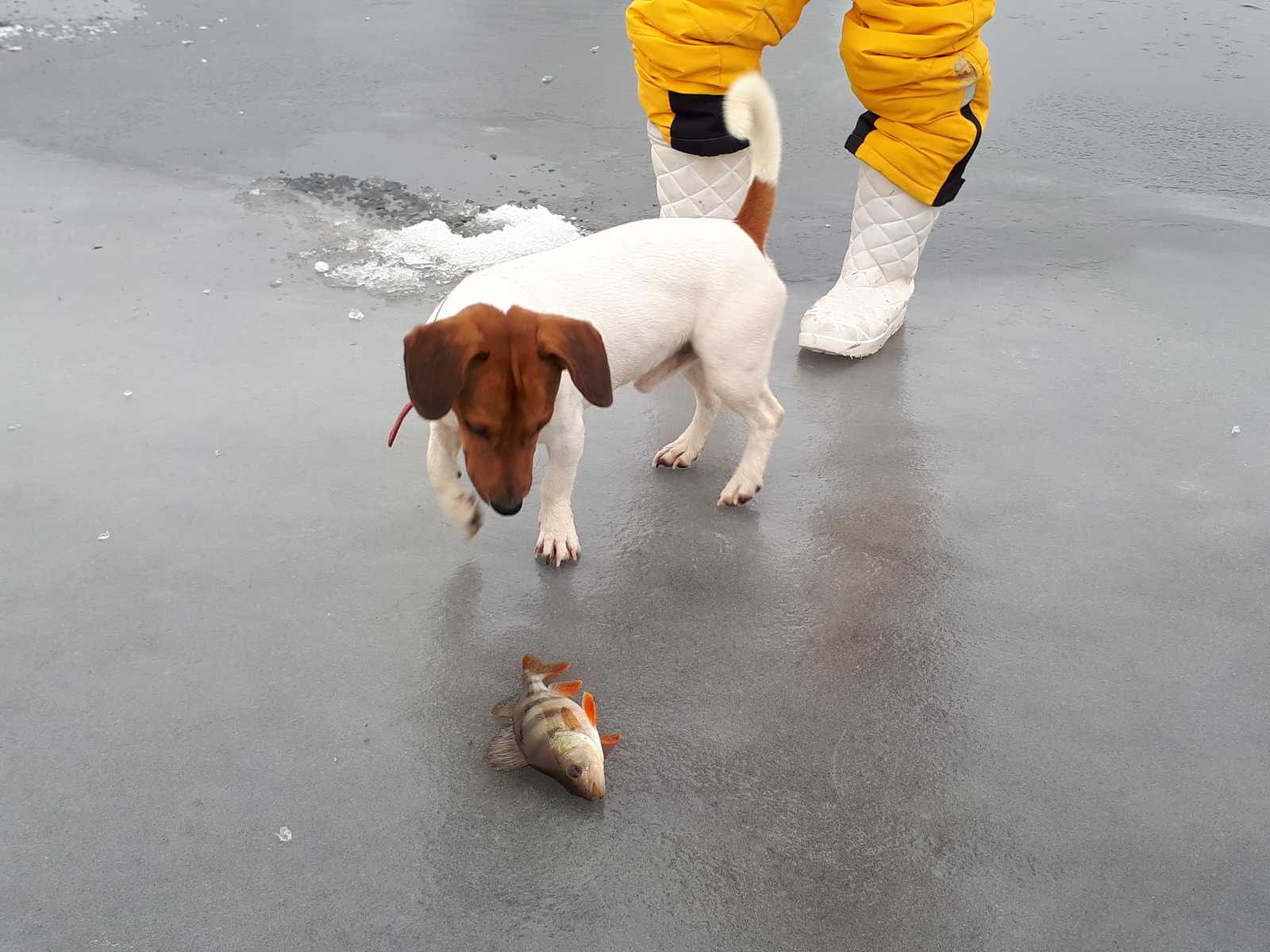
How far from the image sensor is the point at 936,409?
10.4 ft

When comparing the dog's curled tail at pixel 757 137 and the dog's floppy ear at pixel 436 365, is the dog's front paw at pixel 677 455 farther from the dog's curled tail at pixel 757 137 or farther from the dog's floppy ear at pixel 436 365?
the dog's floppy ear at pixel 436 365

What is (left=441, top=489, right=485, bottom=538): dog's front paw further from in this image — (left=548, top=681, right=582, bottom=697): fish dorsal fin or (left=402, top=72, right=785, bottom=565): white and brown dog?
(left=548, top=681, right=582, bottom=697): fish dorsal fin

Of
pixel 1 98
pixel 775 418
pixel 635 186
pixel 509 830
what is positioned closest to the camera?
pixel 509 830

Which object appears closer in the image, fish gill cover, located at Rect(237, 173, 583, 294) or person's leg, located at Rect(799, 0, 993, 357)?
person's leg, located at Rect(799, 0, 993, 357)

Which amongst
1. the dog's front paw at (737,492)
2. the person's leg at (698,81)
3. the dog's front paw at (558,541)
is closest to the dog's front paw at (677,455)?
the dog's front paw at (737,492)

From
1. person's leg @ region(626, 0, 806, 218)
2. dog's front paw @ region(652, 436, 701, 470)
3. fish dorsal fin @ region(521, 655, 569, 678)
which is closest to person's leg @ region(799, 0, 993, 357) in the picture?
person's leg @ region(626, 0, 806, 218)

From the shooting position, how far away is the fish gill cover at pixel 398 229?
3.71 m

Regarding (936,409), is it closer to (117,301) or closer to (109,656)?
(109,656)

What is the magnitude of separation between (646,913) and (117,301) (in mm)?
2889

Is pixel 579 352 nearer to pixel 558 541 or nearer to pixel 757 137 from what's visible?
pixel 558 541

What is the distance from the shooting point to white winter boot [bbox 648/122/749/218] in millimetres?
3477

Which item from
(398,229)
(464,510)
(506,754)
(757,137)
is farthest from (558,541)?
(398,229)

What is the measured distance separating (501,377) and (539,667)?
0.59 m

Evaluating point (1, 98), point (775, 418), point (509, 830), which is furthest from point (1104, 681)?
point (1, 98)
